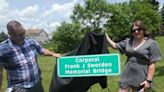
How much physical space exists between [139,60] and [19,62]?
1989mm

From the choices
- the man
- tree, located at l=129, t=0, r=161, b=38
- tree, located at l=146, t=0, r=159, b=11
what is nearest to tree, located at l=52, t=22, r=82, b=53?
Result: tree, located at l=129, t=0, r=161, b=38

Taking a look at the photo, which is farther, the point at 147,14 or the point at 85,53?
the point at 147,14

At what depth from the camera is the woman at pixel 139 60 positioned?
752cm

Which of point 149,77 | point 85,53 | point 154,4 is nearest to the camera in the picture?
point 149,77

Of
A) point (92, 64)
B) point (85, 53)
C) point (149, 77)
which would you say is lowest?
point (149, 77)

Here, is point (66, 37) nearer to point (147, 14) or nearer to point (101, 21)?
point (101, 21)

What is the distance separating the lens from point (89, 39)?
27.2 ft

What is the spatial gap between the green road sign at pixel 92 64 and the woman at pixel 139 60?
8.0 inches

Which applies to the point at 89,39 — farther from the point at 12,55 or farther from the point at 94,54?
the point at 12,55

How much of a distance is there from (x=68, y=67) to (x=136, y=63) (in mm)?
1168

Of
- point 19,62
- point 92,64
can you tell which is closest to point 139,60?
point 92,64

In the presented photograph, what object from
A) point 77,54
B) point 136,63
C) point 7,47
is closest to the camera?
point 7,47

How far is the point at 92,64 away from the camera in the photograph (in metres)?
7.82

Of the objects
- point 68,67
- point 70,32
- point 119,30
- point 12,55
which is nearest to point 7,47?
point 12,55
